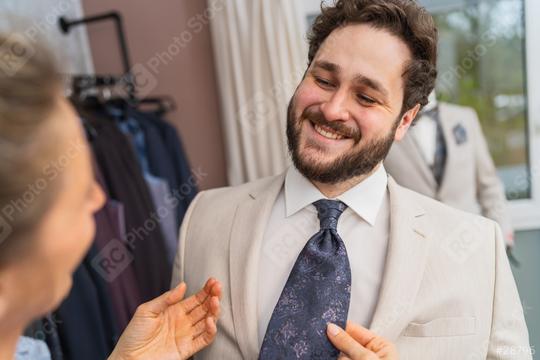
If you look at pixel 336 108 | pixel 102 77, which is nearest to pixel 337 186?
pixel 336 108

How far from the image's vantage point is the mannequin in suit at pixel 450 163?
1.68m

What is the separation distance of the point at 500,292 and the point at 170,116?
1588 millimetres

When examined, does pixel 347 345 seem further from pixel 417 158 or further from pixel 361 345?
pixel 417 158

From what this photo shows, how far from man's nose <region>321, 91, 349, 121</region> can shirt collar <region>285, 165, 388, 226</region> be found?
0.53 feet

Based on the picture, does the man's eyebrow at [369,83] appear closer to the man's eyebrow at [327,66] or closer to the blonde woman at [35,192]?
the man's eyebrow at [327,66]

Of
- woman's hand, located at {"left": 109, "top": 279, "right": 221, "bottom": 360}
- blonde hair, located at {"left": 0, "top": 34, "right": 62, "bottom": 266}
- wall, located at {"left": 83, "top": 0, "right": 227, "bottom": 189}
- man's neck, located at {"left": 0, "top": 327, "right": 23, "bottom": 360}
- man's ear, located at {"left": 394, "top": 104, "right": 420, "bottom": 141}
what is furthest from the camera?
wall, located at {"left": 83, "top": 0, "right": 227, "bottom": 189}

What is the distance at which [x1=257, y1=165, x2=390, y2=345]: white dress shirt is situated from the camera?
0.92 metres

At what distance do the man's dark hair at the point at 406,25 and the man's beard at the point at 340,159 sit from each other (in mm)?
148

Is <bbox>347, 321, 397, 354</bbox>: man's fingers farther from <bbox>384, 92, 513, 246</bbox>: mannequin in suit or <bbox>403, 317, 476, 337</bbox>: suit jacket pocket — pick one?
<bbox>384, 92, 513, 246</bbox>: mannequin in suit

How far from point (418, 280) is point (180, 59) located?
1543 mm

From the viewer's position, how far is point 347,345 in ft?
2.50

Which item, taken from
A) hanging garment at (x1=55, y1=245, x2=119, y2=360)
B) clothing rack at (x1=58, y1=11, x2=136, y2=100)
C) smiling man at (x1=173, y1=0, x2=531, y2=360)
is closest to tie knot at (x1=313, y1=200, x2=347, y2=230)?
smiling man at (x1=173, y1=0, x2=531, y2=360)

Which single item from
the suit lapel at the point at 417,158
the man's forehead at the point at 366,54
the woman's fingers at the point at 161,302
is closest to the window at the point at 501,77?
the suit lapel at the point at 417,158

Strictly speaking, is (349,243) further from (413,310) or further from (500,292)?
(500,292)
